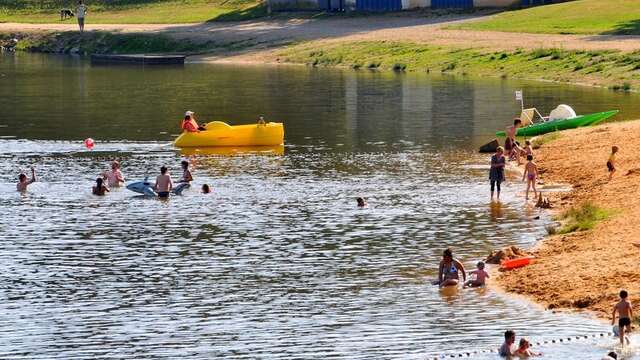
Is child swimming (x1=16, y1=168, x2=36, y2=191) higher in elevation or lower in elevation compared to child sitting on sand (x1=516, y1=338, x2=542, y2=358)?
higher

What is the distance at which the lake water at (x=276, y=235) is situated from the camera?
33531mm

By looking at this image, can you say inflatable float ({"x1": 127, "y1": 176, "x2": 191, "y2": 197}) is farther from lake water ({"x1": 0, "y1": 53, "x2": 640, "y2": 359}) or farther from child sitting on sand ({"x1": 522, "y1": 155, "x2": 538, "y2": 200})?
child sitting on sand ({"x1": 522, "y1": 155, "x2": 538, "y2": 200})

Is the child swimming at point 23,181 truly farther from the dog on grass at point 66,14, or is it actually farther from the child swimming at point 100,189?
the dog on grass at point 66,14

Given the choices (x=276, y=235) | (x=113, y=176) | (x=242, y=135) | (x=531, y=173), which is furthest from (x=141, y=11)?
(x=276, y=235)

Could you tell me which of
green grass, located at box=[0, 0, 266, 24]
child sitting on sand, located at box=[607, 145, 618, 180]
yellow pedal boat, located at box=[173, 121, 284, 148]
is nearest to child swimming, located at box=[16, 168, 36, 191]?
yellow pedal boat, located at box=[173, 121, 284, 148]

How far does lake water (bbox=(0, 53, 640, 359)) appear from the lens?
33.5m

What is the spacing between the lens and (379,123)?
237ft

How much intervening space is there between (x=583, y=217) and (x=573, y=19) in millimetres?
60286

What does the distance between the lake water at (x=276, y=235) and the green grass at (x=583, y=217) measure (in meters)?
0.92

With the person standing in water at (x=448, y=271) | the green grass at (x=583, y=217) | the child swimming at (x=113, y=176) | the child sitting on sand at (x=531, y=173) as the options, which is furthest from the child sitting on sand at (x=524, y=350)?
the child swimming at (x=113, y=176)

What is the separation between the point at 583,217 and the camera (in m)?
44.3

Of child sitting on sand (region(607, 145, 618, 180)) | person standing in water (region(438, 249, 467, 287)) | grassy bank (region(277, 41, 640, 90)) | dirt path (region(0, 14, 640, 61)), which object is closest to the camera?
person standing in water (region(438, 249, 467, 287))

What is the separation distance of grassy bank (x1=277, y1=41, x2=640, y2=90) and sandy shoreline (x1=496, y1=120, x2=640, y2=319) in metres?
27.0

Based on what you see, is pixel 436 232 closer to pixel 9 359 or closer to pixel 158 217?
pixel 158 217
